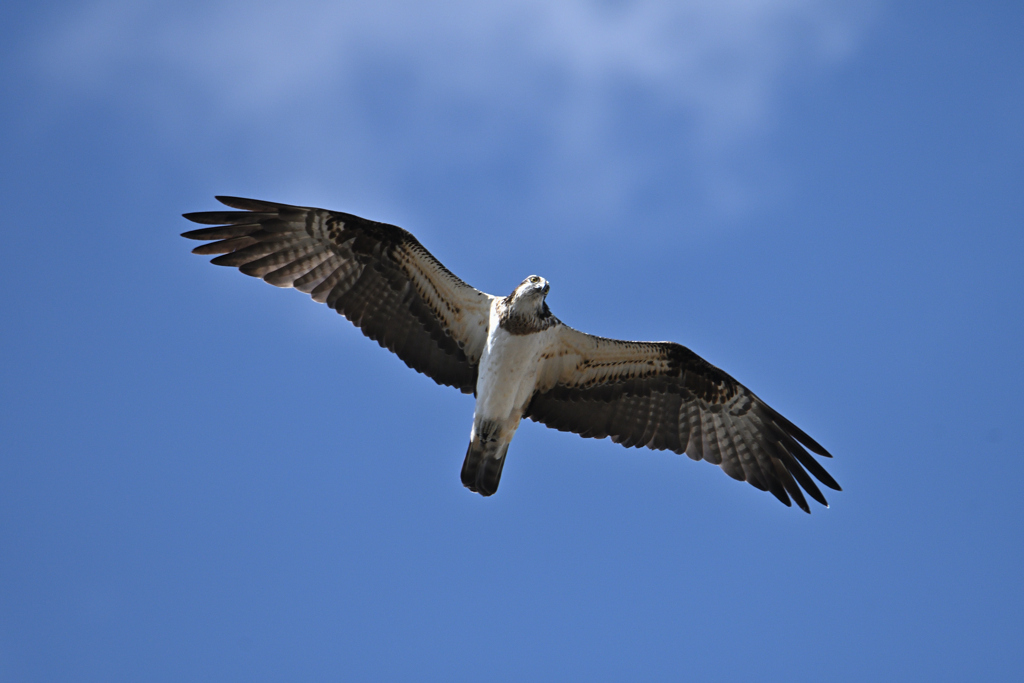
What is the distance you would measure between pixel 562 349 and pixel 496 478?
5.93ft

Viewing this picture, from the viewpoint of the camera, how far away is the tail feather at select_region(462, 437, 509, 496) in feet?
35.6

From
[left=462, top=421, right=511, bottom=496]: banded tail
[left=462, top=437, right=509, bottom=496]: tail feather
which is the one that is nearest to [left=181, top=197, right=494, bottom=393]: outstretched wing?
[left=462, top=421, right=511, bottom=496]: banded tail

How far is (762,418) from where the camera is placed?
1201 centimetres

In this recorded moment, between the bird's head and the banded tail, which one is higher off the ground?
the bird's head

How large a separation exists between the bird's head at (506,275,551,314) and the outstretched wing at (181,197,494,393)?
2.44 feet

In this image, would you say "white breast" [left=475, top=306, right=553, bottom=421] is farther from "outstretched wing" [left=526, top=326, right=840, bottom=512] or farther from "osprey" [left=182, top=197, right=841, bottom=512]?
"outstretched wing" [left=526, top=326, right=840, bottom=512]

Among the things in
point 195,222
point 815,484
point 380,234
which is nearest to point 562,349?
point 380,234

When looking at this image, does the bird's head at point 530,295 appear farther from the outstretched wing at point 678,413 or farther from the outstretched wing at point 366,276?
the outstretched wing at point 678,413

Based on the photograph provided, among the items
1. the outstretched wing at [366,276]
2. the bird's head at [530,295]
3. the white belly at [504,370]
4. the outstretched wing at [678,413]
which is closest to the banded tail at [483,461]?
the white belly at [504,370]

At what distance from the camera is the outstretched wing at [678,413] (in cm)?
1162

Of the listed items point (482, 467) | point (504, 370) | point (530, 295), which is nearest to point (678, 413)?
point (504, 370)

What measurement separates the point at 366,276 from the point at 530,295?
7.61 ft

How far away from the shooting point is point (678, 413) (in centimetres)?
1203

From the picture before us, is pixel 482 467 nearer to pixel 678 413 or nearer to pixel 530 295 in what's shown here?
pixel 530 295
